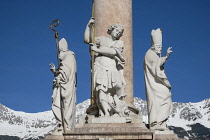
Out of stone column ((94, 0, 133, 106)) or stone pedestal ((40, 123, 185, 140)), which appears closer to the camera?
stone pedestal ((40, 123, 185, 140))

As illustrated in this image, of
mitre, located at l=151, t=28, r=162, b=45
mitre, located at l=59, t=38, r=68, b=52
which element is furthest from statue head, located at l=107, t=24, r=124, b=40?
mitre, located at l=59, t=38, r=68, b=52

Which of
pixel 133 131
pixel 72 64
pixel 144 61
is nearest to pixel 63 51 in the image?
pixel 72 64

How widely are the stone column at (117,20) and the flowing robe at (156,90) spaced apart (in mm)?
1102

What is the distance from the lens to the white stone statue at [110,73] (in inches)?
676

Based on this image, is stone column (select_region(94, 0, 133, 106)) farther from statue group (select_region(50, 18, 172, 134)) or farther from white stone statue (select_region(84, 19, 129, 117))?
white stone statue (select_region(84, 19, 129, 117))

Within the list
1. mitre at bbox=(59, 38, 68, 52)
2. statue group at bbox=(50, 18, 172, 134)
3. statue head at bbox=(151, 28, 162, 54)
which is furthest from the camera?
mitre at bbox=(59, 38, 68, 52)

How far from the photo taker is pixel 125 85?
18.2 meters

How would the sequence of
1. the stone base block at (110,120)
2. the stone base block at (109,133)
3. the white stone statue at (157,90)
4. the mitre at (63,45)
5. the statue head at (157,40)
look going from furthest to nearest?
1. the mitre at (63,45)
2. the statue head at (157,40)
3. the white stone statue at (157,90)
4. the stone base block at (110,120)
5. the stone base block at (109,133)

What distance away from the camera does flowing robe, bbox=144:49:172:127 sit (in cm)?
1791

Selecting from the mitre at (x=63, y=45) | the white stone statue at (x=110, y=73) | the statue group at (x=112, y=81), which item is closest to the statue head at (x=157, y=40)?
the statue group at (x=112, y=81)

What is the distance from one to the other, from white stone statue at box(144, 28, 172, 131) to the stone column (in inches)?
43.4

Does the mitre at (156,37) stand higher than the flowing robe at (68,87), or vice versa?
the mitre at (156,37)

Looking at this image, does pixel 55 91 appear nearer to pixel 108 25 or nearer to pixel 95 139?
pixel 108 25

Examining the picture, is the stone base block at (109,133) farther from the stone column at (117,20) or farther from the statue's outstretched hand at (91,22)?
the statue's outstretched hand at (91,22)
